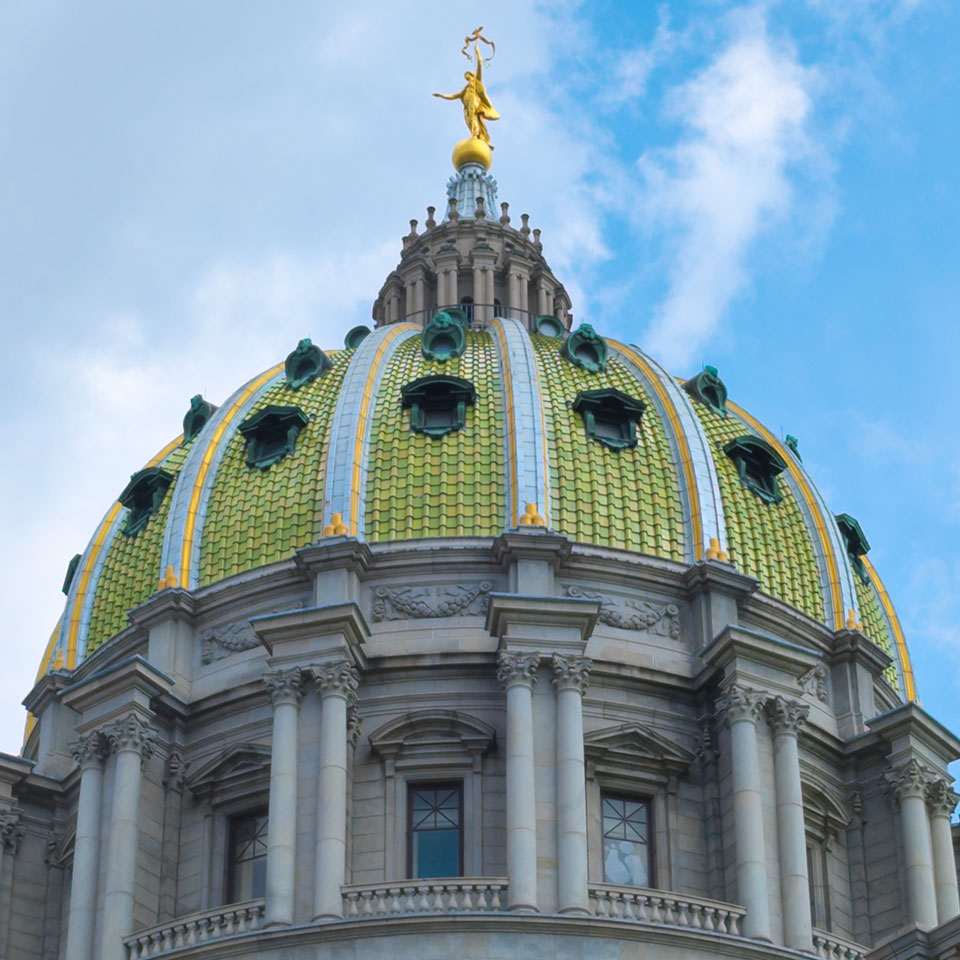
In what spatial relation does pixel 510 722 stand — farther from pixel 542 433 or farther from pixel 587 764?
pixel 542 433

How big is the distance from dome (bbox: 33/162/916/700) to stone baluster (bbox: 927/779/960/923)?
5047 mm

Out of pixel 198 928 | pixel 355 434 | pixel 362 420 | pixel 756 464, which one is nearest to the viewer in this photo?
pixel 198 928

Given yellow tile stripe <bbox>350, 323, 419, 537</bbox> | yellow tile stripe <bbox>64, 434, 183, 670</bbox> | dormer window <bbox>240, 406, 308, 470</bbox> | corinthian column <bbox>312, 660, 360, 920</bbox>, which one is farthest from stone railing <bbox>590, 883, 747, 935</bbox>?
yellow tile stripe <bbox>64, 434, 183, 670</bbox>

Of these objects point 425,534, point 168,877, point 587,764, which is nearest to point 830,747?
point 587,764

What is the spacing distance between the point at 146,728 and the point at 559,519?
34.1 feet

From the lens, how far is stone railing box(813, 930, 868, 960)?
48.0m

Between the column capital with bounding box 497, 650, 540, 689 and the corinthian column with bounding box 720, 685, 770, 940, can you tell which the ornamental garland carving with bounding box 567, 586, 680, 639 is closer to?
the corinthian column with bounding box 720, 685, 770, 940

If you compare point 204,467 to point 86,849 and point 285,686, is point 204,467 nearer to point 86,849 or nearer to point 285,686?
point 285,686

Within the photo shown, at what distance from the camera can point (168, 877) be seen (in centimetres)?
5088

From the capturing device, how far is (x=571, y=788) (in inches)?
1875

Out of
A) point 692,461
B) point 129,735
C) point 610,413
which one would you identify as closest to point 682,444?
point 692,461

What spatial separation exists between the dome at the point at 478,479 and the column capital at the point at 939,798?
4.91 meters

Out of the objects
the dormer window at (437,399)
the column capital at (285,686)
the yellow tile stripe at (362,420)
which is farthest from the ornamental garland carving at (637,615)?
the column capital at (285,686)

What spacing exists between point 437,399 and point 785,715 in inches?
482
